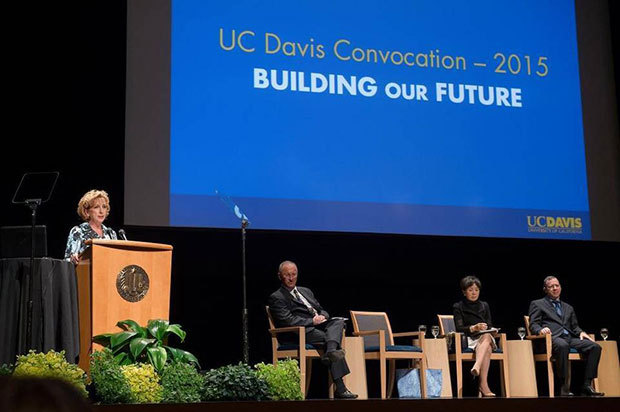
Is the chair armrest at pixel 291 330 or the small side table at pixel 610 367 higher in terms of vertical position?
the chair armrest at pixel 291 330

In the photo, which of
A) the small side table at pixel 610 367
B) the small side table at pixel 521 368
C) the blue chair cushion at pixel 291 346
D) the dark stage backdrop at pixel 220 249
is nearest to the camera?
A: the blue chair cushion at pixel 291 346

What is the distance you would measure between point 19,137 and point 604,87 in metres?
4.20

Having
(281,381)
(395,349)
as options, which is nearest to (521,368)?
(395,349)

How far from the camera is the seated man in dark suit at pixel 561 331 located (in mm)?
5582

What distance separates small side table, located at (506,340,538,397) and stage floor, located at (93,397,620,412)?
2.27m

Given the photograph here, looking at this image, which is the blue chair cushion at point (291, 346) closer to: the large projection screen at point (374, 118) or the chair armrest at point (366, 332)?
the chair armrest at point (366, 332)

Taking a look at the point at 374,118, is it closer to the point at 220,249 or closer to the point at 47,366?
the point at 220,249

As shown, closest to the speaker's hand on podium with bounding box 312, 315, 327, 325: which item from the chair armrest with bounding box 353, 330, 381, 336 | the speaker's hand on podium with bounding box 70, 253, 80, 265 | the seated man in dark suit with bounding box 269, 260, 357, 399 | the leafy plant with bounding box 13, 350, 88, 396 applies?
the seated man in dark suit with bounding box 269, 260, 357, 399

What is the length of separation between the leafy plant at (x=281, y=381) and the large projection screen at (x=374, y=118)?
1673 mm

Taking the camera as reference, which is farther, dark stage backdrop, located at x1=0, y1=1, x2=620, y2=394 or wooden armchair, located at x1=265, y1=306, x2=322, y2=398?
dark stage backdrop, located at x1=0, y1=1, x2=620, y2=394

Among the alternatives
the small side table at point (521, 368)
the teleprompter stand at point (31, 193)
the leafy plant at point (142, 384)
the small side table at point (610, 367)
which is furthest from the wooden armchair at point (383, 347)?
the teleprompter stand at point (31, 193)

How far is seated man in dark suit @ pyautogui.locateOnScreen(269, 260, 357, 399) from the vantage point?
488 cm

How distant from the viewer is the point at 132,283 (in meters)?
4.05

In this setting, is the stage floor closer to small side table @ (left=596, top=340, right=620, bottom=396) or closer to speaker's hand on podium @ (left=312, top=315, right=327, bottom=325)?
speaker's hand on podium @ (left=312, top=315, right=327, bottom=325)
